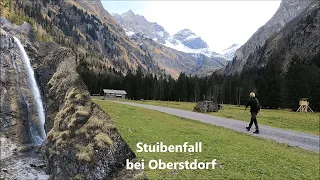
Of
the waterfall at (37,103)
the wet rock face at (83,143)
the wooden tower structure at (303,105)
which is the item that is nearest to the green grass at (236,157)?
the wet rock face at (83,143)

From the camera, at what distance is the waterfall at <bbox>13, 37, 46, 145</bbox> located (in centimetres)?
3238

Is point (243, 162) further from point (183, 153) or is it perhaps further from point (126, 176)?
point (126, 176)

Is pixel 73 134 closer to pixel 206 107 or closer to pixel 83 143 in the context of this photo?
pixel 83 143

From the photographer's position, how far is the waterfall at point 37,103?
1275 inches

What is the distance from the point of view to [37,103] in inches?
1409

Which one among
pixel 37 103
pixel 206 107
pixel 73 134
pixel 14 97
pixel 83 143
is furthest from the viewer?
pixel 206 107

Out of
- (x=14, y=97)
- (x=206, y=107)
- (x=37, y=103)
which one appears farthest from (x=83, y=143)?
(x=206, y=107)

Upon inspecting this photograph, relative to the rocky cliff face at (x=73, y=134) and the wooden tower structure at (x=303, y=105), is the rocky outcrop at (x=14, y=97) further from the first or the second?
the wooden tower structure at (x=303, y=105)

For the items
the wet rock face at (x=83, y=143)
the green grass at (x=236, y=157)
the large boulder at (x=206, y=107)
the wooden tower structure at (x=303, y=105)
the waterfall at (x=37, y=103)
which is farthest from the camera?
the wooden tower structure at (x=303, y=105)

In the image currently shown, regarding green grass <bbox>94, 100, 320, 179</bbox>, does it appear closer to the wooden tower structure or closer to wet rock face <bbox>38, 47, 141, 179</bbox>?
wet rock face <bbox>38, 47, 141, 179</bbox>

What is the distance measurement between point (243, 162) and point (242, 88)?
112 metres

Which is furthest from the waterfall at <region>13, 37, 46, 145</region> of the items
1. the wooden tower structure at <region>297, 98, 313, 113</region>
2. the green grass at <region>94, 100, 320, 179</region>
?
the wooden tower structure at <region>297, 98, 313, 113</region>

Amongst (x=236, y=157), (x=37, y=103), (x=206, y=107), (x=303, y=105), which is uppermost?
(x=303, y=105)

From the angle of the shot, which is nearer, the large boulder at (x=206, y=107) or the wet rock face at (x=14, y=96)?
the wet rock face at (x=14, y=96)
